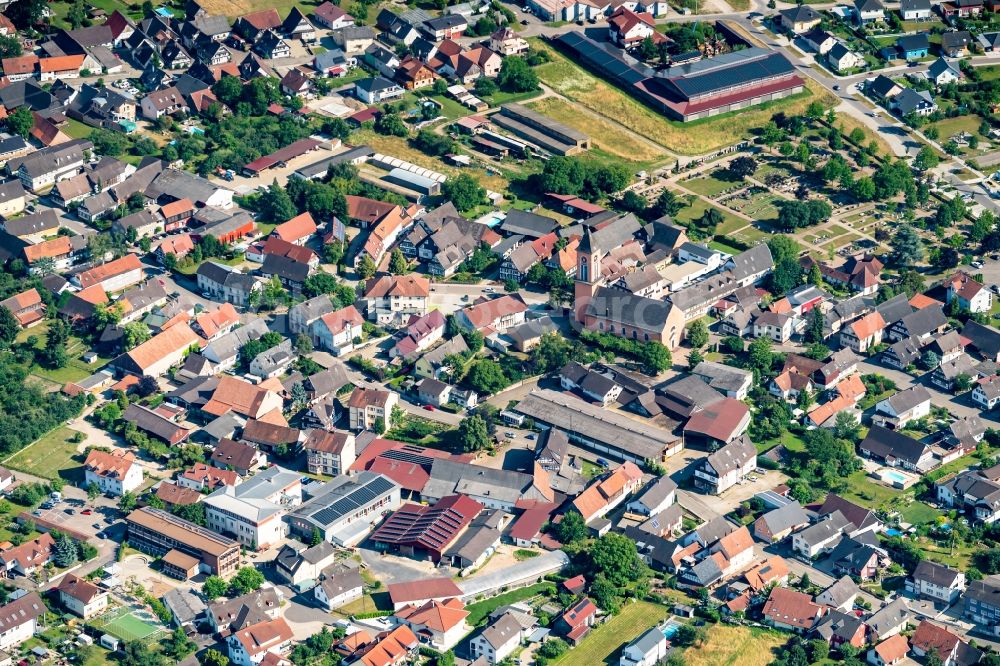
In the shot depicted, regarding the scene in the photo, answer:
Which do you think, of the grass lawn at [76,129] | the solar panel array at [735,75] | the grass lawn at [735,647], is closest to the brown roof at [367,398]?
the grass lawn at [735,647]

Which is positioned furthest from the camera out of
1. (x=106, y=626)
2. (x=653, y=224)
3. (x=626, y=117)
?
(x=626, y=117)

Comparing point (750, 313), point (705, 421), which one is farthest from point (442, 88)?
point (705, 421)

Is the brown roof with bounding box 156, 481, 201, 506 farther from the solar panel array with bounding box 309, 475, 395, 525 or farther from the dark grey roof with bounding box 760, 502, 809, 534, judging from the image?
the dark grey roof with bounding box 760, 502, 809, 534

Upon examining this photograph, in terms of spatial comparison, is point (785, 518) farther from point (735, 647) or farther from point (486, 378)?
point (486, 378)

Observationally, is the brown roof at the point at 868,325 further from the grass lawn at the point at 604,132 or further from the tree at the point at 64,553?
the tree at the point at 64,553

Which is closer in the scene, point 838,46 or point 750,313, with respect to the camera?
point 750,313

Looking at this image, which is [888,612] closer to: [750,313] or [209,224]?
[750,313]

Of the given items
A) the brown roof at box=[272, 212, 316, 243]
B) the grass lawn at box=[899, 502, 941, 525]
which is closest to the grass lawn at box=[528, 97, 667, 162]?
the brown roof at box=[272, 212, 316, 243]
